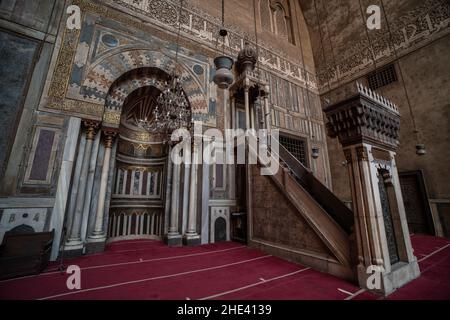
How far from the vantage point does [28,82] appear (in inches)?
158

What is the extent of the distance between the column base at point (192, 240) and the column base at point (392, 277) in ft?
12.5

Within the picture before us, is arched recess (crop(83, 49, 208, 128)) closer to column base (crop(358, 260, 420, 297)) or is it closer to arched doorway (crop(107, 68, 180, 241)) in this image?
arched doorway (crop(107, 68, 180, 241))

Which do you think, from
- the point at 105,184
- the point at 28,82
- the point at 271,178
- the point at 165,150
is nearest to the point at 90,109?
the point at 28,82

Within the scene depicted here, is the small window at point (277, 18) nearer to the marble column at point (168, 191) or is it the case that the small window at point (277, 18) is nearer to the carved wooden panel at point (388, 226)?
the marble column at point (168, 191)

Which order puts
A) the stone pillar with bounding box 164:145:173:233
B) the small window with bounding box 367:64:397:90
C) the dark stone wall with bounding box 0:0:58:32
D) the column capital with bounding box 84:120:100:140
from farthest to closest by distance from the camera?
1. the small window with bounding box 367:64:397:90
2. the stone pillar with bounding box 164:145:173:233
3. the column capital with bounding box 84:120:100:140
4. the dark stone wall with bounding box 0:0:58:32

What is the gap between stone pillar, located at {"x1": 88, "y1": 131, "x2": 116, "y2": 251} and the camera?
4.58 meters

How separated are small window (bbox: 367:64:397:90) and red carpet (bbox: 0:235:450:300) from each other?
7.02 meters

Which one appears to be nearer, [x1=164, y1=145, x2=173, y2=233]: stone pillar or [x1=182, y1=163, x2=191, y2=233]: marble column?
[x1=182, y1=163, x2=191, y2=233]: marble column

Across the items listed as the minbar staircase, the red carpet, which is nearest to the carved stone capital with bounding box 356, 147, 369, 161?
the minbar staircase

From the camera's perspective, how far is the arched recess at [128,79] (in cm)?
478

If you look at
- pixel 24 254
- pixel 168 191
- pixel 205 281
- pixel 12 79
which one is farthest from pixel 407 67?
pixel 24 254

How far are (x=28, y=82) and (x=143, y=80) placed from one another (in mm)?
2556

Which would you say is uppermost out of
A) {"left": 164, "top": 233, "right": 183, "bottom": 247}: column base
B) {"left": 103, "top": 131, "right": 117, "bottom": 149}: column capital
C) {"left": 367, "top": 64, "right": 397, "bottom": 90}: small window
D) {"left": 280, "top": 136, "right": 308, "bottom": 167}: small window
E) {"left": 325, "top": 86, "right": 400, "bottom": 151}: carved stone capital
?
{"left": 367, "top": 64, "right": 397, "bottom": 90}: small window

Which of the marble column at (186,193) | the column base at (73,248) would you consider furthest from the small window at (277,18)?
the column base at (73,248)
